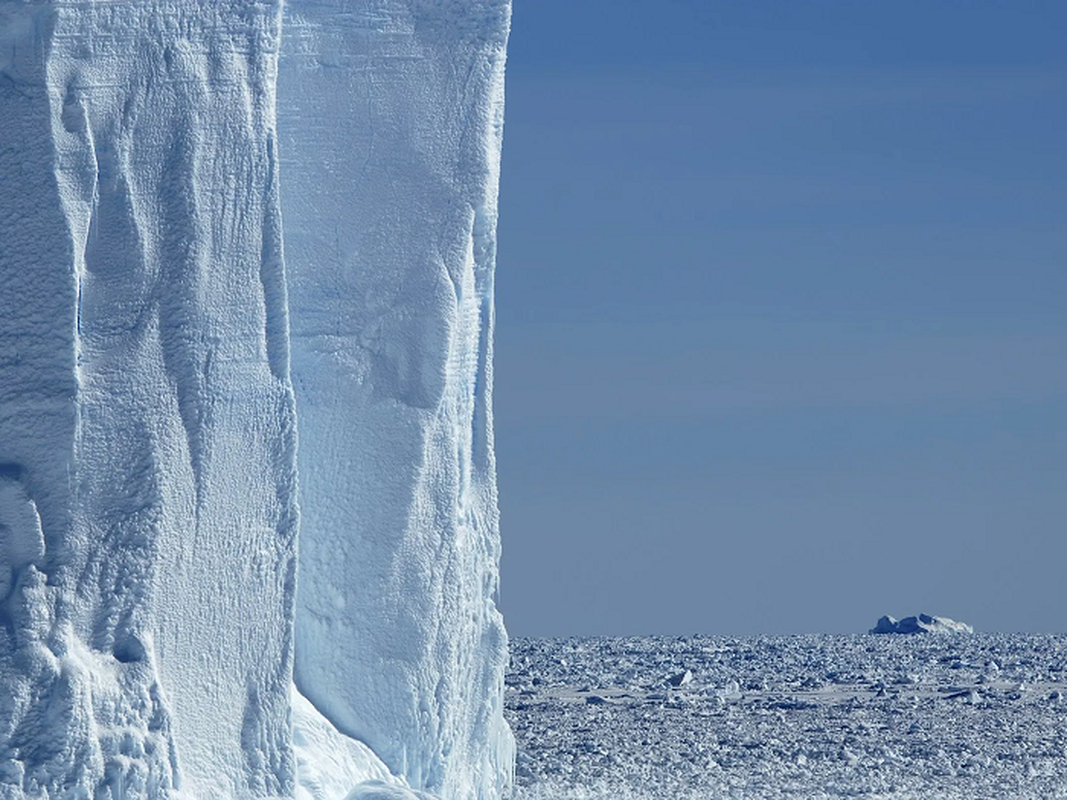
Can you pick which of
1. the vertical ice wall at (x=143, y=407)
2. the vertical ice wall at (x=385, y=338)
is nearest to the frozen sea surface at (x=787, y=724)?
the vertical ice wall at (x=385, y=338)

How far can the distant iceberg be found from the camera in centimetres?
4781

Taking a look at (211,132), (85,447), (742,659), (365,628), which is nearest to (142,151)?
(211,132)

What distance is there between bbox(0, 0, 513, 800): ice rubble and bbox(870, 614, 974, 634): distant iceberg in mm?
33259

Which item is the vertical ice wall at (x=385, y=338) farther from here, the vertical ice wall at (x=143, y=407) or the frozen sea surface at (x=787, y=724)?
the frozen sea surface at (x=787, y=724)

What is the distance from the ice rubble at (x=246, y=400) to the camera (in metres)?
11.2

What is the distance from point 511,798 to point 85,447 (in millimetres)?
5833

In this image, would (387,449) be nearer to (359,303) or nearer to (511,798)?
(359,303)

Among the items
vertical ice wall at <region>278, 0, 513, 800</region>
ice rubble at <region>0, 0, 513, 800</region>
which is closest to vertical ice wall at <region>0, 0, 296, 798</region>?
ice rubble at <region>0, 0, 513, 800</region>

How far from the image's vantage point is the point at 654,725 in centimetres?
2281

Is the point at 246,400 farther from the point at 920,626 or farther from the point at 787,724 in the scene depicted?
the point at 920,626

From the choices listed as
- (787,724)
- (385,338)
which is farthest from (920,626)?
(385,338)

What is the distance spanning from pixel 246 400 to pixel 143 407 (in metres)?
0.81

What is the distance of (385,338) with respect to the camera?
46.2 ft

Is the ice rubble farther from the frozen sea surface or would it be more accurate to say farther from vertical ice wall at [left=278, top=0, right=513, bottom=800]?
the frozen sea surface
